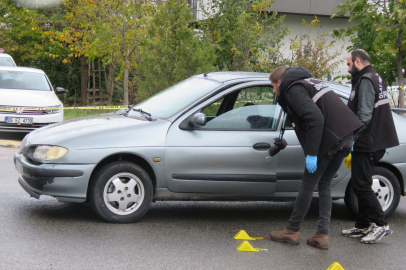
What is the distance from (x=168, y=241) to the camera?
4.99 metres

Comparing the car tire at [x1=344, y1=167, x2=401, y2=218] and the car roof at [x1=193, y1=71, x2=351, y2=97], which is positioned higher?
the car roof at [x1=193, y1=71, x2=351, y2=97]

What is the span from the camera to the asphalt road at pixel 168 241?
4418 millimetres

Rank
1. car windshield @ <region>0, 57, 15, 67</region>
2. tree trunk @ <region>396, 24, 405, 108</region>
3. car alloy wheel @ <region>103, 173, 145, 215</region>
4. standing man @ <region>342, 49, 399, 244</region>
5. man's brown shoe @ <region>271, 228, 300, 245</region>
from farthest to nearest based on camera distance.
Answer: car windshield @ <region>0, 57, 15, 67</region>
tree trunk @ <region>396, 24, 405, 108</region>
car alloy wheel @ <region>103, 173, 145, 215</region>
standing man @ <region>342, 49, 399, 244</region>
man's brown shoe @ <region>271, 228, 300, 245</region>

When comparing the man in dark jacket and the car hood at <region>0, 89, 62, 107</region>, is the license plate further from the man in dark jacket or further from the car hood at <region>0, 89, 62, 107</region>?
the man in dark jacket

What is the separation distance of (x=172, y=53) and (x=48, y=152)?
662 cm

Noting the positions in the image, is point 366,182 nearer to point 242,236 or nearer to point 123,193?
point 242,236

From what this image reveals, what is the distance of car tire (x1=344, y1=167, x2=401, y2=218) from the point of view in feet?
19.6

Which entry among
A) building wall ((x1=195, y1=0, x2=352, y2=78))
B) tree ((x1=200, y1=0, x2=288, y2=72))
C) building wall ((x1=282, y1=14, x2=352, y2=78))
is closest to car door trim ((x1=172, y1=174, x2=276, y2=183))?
tree ((x1=200, y1=0, x2=288, y2=72))

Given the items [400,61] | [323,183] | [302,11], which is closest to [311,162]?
[323,183]

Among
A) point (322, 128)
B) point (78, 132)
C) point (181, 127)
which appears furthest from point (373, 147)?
point (78, 132)

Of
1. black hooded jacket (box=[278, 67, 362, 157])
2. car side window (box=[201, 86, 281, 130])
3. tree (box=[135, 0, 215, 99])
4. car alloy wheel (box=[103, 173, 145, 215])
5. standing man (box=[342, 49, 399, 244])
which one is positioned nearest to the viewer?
black hooded jacket (box=[278, 67, 362, 157])

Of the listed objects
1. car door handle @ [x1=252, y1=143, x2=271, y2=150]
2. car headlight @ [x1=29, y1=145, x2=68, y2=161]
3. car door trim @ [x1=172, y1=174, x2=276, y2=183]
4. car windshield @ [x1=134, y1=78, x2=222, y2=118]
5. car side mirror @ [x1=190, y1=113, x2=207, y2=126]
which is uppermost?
car windshield @ [x1=134, y1=78, x2=222, y2=118]

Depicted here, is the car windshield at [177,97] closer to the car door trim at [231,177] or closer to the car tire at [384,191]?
the car door trim at [231,177]

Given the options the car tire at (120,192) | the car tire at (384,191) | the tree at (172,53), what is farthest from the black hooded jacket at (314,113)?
the tree at (172,53)
